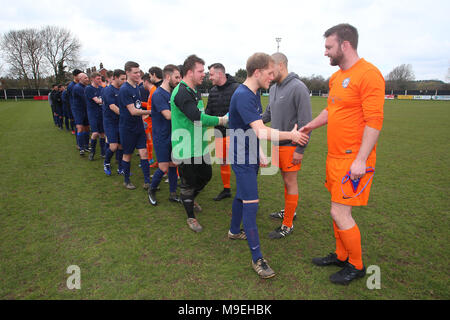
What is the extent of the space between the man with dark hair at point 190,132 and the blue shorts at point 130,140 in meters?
1.78

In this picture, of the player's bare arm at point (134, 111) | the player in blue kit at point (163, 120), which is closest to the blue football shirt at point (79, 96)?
the player's bare arm at point (134, 111)

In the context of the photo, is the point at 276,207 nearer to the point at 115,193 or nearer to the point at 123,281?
the point at 123,281

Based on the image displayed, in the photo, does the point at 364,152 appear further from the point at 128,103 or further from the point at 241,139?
the point at 128,103

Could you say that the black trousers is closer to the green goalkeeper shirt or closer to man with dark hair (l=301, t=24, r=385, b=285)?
the green goalkeeper shirt

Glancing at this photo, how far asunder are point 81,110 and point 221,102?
525cm

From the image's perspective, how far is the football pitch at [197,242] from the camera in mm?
2482

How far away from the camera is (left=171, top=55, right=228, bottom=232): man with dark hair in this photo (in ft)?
10.4

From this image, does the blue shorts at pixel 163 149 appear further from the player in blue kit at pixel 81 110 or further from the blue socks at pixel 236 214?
the player in blue kit at pixel 81 110

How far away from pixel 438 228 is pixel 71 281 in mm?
4695

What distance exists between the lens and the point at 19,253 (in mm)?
2986

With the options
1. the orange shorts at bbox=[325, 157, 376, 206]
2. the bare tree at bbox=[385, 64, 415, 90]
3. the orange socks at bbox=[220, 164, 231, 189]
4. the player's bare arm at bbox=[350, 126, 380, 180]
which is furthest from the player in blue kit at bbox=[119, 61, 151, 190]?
the bare tree at bbox=[385, 64, 415, 90]

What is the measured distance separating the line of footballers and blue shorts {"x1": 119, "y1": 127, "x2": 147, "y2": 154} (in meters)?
0.02
